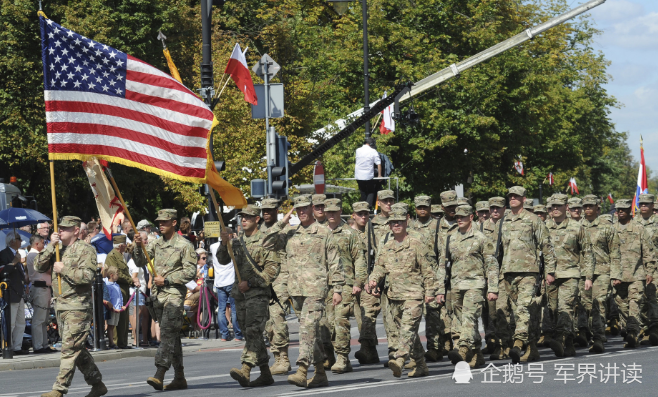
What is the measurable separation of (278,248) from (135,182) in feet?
96.1

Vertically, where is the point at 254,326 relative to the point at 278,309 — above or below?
below

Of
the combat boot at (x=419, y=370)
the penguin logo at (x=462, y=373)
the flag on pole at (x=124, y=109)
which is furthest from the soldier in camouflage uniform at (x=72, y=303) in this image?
the penguin logo at (x=462, y=373)

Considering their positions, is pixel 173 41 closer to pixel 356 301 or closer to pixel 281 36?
pixel 281 36

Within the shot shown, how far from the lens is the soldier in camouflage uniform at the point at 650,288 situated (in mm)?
16469

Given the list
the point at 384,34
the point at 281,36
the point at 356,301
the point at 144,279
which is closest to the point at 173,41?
the point at 281,36

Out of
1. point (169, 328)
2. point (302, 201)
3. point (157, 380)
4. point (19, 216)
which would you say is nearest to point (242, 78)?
point (302, 201)

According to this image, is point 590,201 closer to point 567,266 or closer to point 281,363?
point 567,266

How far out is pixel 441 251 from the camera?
1389cm

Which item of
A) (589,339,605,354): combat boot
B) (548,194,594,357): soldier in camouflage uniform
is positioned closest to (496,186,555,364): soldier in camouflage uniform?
(548,194,594,357): soldier in camouflage uniform

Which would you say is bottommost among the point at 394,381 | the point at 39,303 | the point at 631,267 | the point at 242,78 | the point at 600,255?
the point at 394,381

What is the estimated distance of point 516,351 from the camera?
1353cm

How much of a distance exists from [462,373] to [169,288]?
12.5ft

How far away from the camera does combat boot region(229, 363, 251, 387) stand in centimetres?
1188

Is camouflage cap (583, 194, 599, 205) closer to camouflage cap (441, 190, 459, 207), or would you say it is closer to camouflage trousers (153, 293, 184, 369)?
camouflage cap (441, 190, 459, 207)
